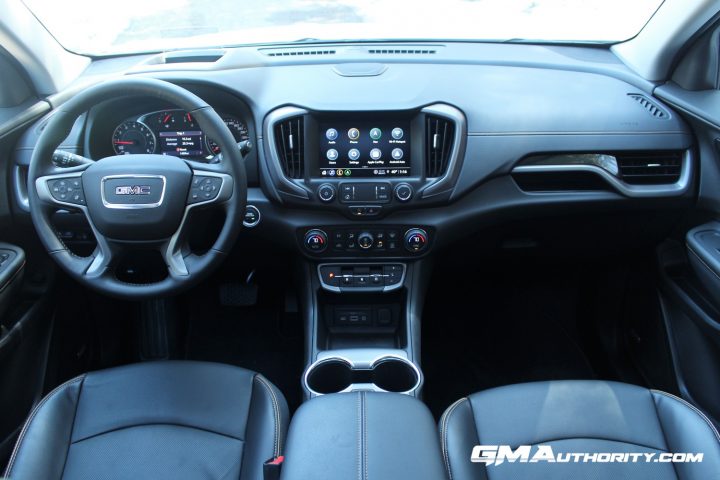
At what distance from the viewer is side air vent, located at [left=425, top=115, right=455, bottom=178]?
1.92 meters

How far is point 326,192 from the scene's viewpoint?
195cm

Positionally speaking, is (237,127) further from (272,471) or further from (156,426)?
(272,471)

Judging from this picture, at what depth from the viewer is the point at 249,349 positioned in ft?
9.02

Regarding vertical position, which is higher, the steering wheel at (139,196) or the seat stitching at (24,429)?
the steering wheel at (139,196)

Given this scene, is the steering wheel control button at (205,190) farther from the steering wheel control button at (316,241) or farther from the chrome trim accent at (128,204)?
the steering wheel control button at (316,241)

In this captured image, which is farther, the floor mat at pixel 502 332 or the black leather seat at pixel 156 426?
the floor mat at pixel 502 332

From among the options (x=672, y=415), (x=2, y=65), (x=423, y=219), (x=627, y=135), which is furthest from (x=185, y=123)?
(x=672, y=415)

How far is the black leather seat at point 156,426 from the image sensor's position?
4.47 feet

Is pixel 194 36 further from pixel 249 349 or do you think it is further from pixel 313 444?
pixel 313 444

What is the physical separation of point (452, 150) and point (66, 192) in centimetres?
117

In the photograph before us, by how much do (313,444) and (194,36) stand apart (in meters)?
1.85

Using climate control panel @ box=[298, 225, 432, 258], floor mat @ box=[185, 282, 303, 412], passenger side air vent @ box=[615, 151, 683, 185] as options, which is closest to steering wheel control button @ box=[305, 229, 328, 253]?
climate control panel @ box=[298, 225, 432, 258]
